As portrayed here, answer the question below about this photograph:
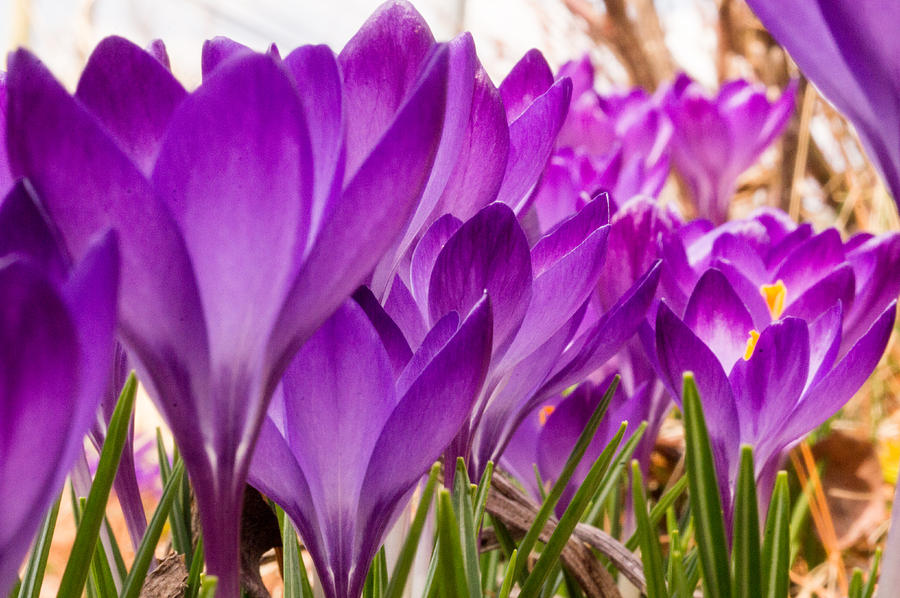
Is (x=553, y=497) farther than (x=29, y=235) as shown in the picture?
Yes

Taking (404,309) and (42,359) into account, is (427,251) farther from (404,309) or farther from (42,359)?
(42,359)

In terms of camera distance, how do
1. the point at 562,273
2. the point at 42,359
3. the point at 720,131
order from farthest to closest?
the point at 720,131 < the point at 562,273 < the point at 42,359

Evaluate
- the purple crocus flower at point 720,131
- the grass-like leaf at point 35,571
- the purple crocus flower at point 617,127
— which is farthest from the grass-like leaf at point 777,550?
the purple crocus flower at point 720,131

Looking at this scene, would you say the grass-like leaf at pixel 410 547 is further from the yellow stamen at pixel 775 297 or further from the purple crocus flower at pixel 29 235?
the yellow stamen at pixel 775 297

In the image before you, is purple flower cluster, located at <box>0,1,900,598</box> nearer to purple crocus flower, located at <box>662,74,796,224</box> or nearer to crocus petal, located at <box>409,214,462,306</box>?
crocus petal, located at <box>409,214,462,306</box>

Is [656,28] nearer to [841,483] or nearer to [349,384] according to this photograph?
[841,483]

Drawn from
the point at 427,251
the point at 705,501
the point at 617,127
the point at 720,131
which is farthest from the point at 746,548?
the point at 720,131

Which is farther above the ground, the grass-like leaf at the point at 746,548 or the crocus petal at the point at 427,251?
the crocus petal at the point at 427,251
